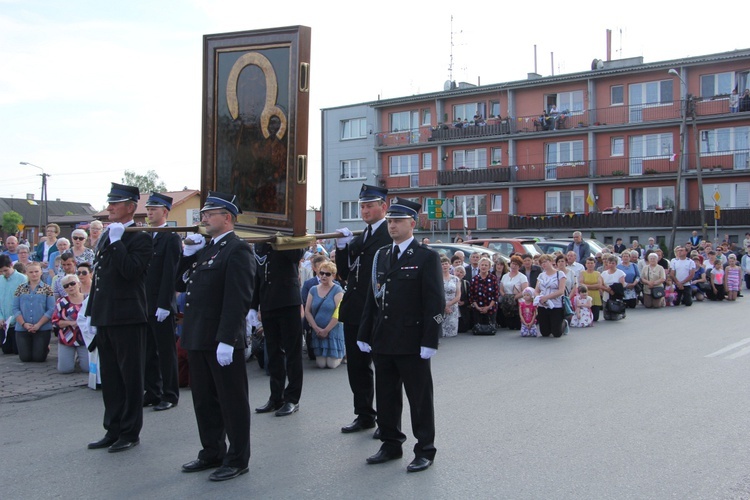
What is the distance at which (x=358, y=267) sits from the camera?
274 inches

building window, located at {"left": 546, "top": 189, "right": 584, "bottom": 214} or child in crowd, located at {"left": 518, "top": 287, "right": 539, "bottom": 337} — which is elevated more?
building window, located at {"left": 546, "top": 189, "right": 584, "bottom": 214}

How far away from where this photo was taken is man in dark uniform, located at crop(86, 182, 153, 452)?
20.9ft

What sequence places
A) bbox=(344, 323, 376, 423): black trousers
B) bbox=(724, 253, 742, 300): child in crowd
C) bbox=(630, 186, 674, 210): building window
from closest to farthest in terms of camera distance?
bbox=(344, 323, 376, 423): black trousers < bbox=(724, 253, 742, 300): child in crowd < bbox=(630, 186, 674, 210): building window

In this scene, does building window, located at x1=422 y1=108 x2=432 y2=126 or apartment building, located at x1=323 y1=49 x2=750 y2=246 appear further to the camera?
building window, located at x1=422 y1=108 x2=432 y2=126

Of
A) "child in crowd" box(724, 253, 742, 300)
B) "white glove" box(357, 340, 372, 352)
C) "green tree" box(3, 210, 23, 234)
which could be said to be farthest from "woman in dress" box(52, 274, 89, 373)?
"green tree" box(3, 210, 23, 234)

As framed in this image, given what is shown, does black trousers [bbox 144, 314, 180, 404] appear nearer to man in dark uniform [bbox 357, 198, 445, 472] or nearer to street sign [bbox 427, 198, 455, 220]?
man in dark uniform [bbox 357, 198, 445, 472]

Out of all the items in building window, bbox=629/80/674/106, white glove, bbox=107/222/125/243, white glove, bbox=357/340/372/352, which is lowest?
white glove, bbox=357/340/372/352

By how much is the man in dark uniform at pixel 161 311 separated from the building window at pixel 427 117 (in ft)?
145

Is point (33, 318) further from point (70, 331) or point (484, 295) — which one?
point (484, 295)

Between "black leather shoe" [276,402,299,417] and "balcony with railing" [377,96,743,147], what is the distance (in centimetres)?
3801

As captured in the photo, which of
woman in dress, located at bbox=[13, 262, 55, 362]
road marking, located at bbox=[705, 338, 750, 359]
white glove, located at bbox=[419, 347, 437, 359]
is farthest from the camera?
woman in dress, located at bbox=[13, 262, 55, 362]

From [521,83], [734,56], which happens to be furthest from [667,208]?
[521,83]

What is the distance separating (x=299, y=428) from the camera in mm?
6957

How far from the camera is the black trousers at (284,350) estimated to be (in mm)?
7520
